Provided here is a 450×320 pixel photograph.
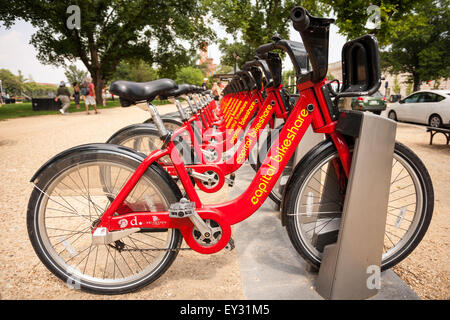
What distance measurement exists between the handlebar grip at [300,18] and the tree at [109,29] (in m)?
20.4

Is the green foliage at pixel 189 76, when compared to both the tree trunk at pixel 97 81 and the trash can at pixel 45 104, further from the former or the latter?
the trash can at pixel 45 104

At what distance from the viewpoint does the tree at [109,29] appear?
18516 millimetres

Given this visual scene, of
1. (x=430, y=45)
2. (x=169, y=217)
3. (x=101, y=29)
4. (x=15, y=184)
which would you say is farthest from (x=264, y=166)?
(x=430, y=45)

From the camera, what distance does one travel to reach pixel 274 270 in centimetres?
214

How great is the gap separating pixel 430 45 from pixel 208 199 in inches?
1171

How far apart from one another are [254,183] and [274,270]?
0.70 m

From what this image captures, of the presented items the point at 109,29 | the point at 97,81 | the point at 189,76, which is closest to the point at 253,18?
the point at 109,29

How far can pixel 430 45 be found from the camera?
24766 mm

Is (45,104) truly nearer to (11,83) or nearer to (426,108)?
(426,108)

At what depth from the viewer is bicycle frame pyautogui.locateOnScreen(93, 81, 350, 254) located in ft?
5.96

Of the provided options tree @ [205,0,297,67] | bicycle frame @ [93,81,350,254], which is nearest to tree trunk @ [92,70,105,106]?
tree @ [205,0,297,67]

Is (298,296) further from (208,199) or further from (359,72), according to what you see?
(208,199)

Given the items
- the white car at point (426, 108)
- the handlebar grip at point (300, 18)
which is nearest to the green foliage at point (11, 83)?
the white car at point (426, 108)

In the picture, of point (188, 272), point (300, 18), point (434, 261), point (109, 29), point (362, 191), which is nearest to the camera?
point (300, 18)
